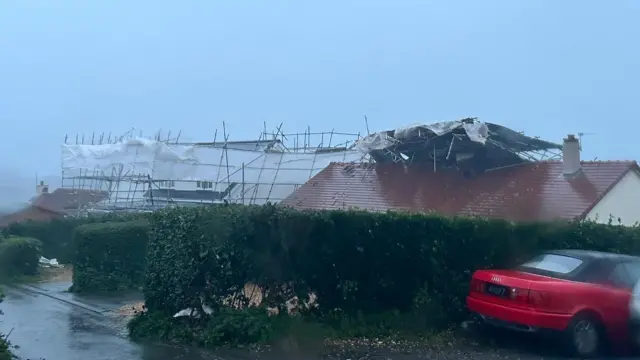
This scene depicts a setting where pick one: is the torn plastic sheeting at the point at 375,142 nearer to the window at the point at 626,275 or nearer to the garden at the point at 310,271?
the garden at the point at 310,271

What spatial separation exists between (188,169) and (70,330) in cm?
1909

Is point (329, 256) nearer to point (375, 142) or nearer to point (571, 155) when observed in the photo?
point (571, 155)

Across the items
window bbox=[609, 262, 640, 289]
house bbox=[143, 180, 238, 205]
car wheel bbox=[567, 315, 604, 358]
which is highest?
house bbox=[143, 180, 238, 205]

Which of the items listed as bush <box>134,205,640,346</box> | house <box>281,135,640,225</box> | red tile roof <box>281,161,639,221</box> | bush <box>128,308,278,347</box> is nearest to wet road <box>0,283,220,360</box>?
bush <box>128,308,278,347</box>

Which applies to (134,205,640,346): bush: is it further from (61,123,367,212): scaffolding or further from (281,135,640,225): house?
(61,123,367,212): scaffolding

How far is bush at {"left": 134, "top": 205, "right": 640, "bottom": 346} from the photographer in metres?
11.8

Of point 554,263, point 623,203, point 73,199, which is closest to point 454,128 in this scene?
point 623,203

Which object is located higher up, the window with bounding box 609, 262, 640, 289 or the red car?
the window with bounding box 609, 262, 640, 289

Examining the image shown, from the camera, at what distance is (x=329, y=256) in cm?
1212

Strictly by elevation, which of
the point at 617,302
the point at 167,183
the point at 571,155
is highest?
the point at 571,155

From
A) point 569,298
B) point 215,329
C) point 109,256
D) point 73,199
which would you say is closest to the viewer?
point 569,298

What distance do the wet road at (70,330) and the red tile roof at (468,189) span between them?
6.24 m

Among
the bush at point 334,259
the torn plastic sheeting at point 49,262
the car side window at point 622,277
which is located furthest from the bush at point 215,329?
the torn plastic sheeting at point 49,262

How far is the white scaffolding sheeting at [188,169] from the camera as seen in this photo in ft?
102
